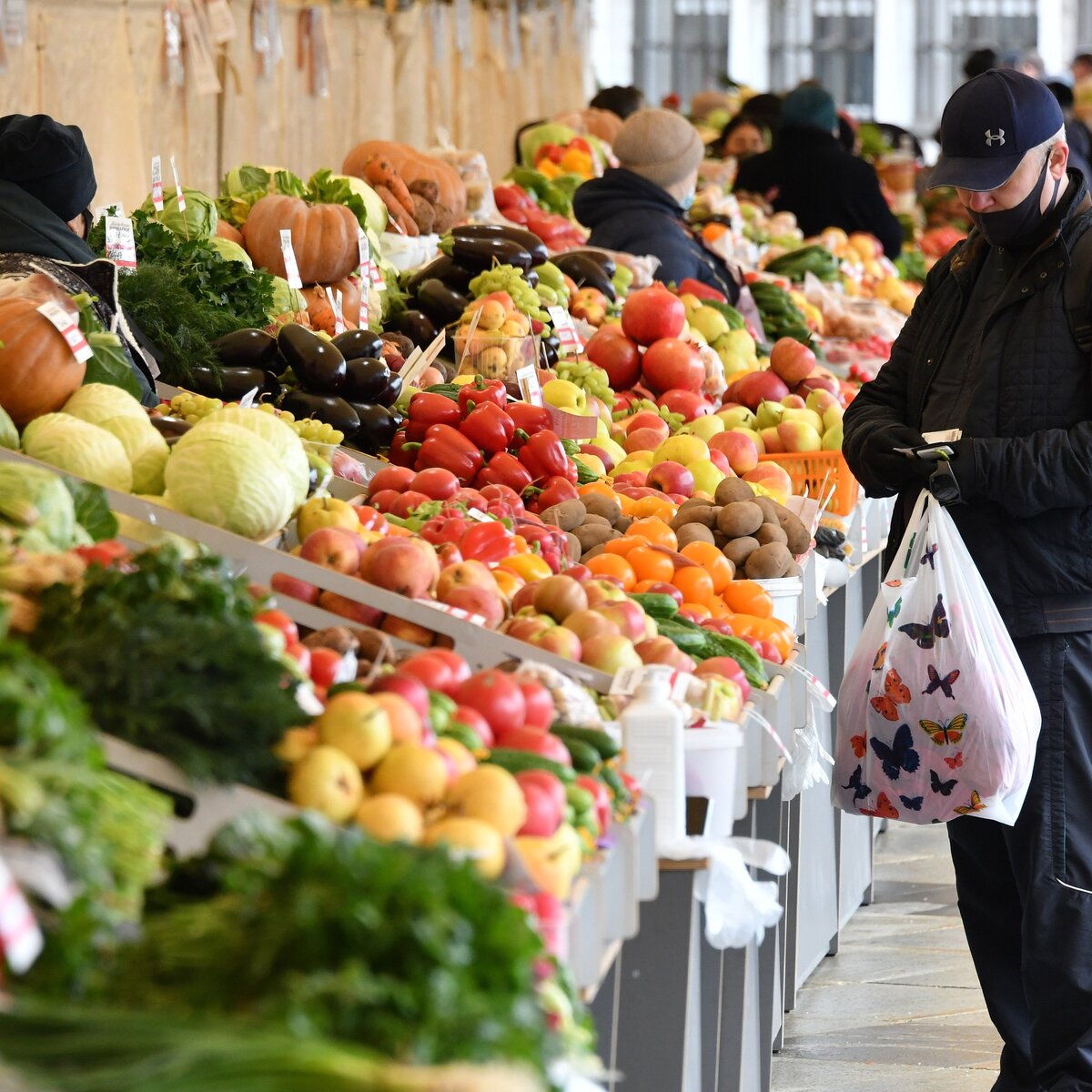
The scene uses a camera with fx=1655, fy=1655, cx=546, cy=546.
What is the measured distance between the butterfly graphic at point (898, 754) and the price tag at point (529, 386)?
1.32 m

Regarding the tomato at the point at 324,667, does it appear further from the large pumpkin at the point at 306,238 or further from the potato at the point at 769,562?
the large pumpkin at the point at 306,238

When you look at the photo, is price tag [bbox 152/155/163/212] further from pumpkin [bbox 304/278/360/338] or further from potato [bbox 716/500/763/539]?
potato [bbox 716/500/763/539]

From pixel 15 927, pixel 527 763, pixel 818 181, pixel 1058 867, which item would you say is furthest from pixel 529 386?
pixel 818 181

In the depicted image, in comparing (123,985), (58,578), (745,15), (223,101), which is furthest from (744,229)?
(745,15)

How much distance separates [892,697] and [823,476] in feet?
4.68

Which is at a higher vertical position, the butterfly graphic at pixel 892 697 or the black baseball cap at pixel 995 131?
the black baseball cap at pixel 995 131

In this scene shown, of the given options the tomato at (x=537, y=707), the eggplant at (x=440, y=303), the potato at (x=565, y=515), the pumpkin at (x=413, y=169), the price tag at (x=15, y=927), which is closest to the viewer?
the price tag at (x=15, y=927)

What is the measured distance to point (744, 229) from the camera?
7949 mm

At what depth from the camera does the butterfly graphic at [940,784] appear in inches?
119

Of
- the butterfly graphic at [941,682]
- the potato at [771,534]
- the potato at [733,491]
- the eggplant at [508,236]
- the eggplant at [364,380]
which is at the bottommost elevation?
the butterfly graphic at [941,682]

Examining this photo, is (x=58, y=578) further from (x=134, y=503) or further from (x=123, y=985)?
(x=123, y=985)

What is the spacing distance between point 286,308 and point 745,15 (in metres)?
14.7

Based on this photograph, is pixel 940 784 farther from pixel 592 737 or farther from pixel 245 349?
pixel 245 349

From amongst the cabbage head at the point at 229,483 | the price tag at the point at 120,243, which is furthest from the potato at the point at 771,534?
the price tag at the point at 120,243
